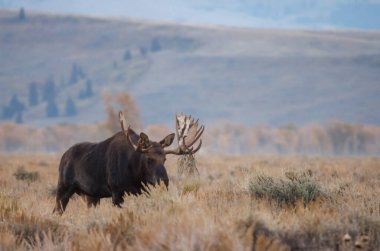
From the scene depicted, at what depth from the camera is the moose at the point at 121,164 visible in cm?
1145

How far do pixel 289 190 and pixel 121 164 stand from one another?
2394mm

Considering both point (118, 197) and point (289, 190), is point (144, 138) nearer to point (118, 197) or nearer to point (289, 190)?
point (118, 197)

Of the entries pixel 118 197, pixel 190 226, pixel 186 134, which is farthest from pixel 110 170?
pixel 190 226

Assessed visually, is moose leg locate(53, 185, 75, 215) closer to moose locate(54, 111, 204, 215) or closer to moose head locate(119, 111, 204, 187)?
moose locate(54, 111, 204, 215)

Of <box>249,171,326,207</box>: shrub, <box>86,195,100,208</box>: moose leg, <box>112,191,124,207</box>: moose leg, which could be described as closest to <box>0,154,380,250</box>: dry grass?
<box>249,171,326,207</box>: shrub

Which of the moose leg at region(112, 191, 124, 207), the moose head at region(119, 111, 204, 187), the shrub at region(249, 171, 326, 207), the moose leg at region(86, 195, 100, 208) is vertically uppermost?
the moose head at region(119, 111, 204, 187)

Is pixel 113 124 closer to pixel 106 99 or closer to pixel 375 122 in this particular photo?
pixel 106 99

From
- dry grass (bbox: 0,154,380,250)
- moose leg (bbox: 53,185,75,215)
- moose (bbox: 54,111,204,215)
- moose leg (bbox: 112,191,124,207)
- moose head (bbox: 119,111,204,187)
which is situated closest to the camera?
dry grass (bbox: 0,154,380,250)

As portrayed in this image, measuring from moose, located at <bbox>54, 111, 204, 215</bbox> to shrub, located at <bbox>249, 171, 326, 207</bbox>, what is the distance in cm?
108

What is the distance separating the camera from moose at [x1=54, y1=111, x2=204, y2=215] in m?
11.4

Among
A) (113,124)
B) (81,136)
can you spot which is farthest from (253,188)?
(81,136)

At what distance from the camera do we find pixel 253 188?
38.7 ft

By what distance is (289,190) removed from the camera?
1131 centimetres

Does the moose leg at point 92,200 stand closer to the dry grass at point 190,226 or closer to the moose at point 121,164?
the moose at point 121,164
